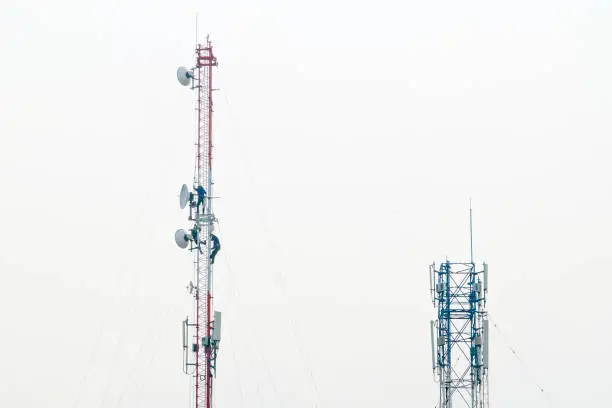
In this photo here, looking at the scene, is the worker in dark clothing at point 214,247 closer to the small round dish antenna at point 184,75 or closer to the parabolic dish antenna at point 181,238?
the parabolic dish antenna at point 181,238

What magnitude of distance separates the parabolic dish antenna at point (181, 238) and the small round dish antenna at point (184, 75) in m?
7.01

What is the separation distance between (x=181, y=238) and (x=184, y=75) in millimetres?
7664

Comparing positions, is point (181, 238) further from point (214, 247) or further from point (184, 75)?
point (184, 75)

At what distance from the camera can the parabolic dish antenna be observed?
2304 inches

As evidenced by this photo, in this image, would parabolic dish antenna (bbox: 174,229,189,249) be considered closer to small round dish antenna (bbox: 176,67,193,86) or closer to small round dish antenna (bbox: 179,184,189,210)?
small round dish antenna (bbox: 179,184,189,210)

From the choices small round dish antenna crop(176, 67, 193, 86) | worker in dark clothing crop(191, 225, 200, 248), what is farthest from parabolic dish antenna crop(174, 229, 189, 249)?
small round dish antenna crop(176, 67, 193, 86)

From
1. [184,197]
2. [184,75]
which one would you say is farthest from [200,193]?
[184,75]

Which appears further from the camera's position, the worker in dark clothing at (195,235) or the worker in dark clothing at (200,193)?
the worker in dark clothing at (200,193)

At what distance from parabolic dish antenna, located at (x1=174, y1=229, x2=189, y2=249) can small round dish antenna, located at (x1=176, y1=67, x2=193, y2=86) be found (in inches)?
276

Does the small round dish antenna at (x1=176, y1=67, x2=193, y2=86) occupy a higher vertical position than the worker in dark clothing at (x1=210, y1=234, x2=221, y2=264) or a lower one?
higher

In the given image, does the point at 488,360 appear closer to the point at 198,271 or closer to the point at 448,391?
the point at 448,391

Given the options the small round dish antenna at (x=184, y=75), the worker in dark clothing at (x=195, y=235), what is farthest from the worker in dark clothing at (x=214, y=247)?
the small round dish antenna at (x=184, y=75)

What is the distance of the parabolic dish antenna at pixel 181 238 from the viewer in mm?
58531

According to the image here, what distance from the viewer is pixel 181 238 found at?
58500 millimetres
